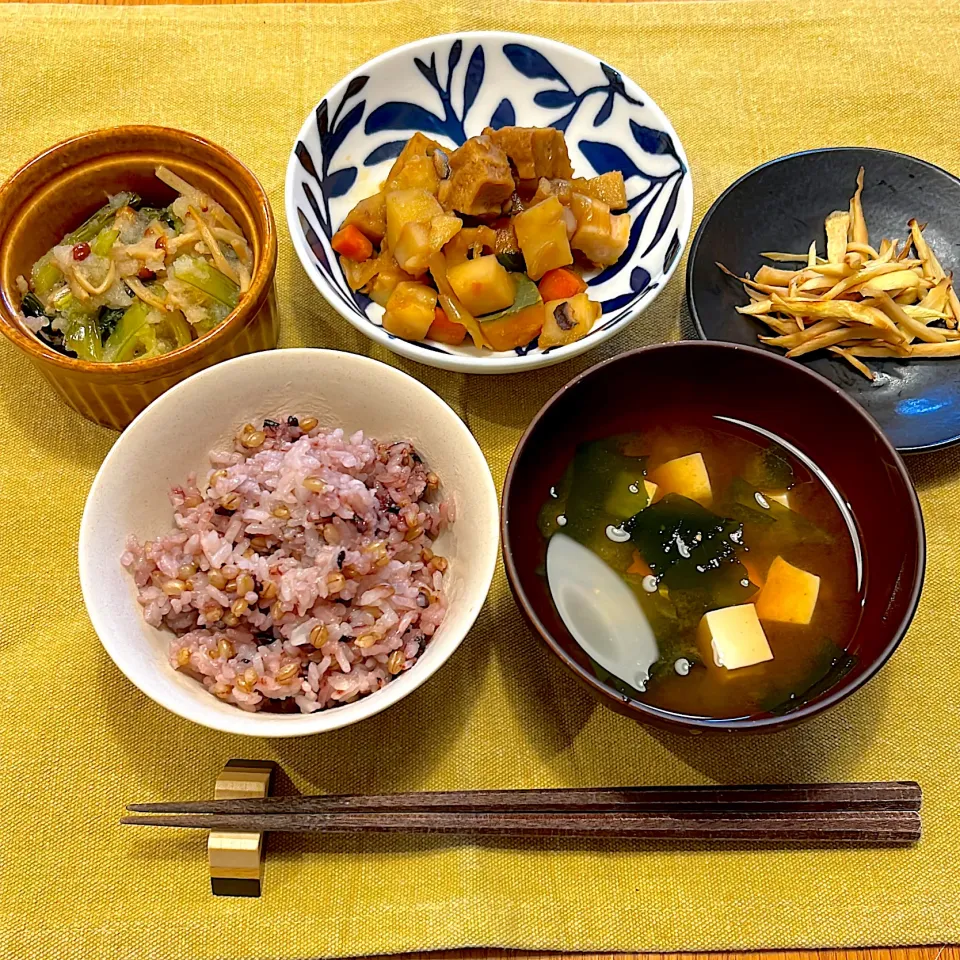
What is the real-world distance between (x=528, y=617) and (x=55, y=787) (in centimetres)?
107

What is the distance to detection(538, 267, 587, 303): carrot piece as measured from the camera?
209 cm

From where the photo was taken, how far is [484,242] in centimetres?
207

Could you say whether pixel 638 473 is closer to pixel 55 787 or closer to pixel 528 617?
pixel 528 617

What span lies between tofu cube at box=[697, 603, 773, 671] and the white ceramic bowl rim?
0.48 metres

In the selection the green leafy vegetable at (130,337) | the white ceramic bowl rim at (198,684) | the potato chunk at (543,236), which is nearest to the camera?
the white ceramic bowl rim at (198,684)

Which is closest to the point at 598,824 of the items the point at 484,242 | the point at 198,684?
the point at 198,684

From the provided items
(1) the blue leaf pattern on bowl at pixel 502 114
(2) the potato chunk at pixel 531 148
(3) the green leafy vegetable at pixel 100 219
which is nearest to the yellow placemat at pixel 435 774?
(3) the green leafy vegetable at pixel 100 219

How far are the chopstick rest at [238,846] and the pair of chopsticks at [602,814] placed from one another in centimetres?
2

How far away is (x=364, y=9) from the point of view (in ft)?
8.85

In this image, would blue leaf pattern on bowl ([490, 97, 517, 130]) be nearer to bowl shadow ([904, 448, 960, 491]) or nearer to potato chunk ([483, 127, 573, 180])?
potato chunk ([483, 127, 573, 180])

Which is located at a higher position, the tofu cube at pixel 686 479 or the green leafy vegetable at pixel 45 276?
the green leafy vegetable at pixel 45 276

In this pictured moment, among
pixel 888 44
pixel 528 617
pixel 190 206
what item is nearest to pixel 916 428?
pixel 528 617

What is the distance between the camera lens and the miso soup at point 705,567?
1.66 metres

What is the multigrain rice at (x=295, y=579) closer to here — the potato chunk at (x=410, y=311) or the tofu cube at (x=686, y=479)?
the potato chunk at (x=410, y=311)
